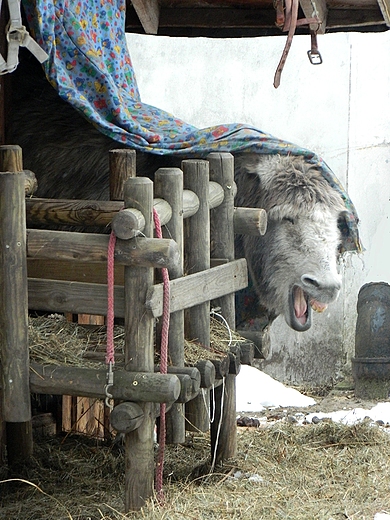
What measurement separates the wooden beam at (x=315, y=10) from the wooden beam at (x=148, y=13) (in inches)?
41.0

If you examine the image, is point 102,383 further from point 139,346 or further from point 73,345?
point 73,345

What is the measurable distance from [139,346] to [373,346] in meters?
5.11

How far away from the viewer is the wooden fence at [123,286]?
4227 millimetres

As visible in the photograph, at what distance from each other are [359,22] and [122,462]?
3237mm

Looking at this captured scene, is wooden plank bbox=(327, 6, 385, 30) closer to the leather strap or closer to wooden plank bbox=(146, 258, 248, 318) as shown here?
the leather strap

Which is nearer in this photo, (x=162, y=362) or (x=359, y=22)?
(x=162, y=362)

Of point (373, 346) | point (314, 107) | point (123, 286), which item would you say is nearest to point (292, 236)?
point (123, 286)

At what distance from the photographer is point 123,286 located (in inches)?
179

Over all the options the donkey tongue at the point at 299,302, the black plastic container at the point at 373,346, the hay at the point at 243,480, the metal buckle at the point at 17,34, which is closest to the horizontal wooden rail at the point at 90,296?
the hay at the point at 243,480

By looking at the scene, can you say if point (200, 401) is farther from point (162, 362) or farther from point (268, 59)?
point (268, 59)

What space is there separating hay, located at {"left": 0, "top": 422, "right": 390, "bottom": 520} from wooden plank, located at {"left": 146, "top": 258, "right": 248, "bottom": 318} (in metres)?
0.88

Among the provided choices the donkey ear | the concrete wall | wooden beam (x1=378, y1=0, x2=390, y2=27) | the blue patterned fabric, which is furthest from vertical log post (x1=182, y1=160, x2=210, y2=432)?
the concrete wall

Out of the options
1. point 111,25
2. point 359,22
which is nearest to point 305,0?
point 359,22

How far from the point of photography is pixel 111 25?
237 inches
